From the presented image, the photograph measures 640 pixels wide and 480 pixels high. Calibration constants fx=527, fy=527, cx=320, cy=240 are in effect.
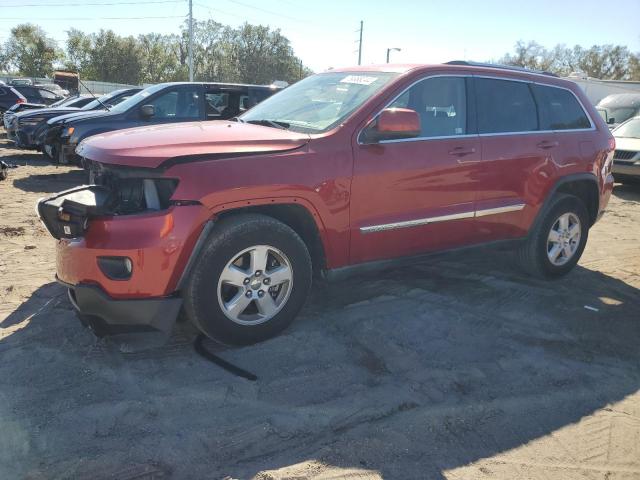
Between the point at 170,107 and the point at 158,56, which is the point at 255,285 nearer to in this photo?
the point at 170,107

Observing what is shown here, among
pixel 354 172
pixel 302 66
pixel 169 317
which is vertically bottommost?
pixel 169 317

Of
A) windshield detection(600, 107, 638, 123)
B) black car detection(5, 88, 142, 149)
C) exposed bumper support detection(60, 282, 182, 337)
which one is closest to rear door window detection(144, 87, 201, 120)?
black car detection(5, 88, 142, 149)

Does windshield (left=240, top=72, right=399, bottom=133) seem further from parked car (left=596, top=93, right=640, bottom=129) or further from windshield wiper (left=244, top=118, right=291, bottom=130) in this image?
parked car (left=596, top=93, right=640, bottom=129)

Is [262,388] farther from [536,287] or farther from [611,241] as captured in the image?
[611,241]

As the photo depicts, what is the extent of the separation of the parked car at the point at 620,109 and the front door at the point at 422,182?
12.7 m

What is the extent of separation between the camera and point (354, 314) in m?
4.09

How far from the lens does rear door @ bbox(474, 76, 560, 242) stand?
172 inches

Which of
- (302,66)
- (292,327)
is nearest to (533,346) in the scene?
(292,327)

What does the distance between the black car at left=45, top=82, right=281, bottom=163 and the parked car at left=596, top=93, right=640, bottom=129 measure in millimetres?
11015

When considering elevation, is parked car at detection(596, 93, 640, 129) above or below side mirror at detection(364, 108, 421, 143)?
above

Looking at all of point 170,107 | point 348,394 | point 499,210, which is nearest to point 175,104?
point 170,107

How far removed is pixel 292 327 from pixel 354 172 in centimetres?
119

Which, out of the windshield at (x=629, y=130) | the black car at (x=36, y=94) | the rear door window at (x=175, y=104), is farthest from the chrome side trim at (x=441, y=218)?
the black car at (x=36, y=94)

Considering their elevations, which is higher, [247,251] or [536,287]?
[247,251]
